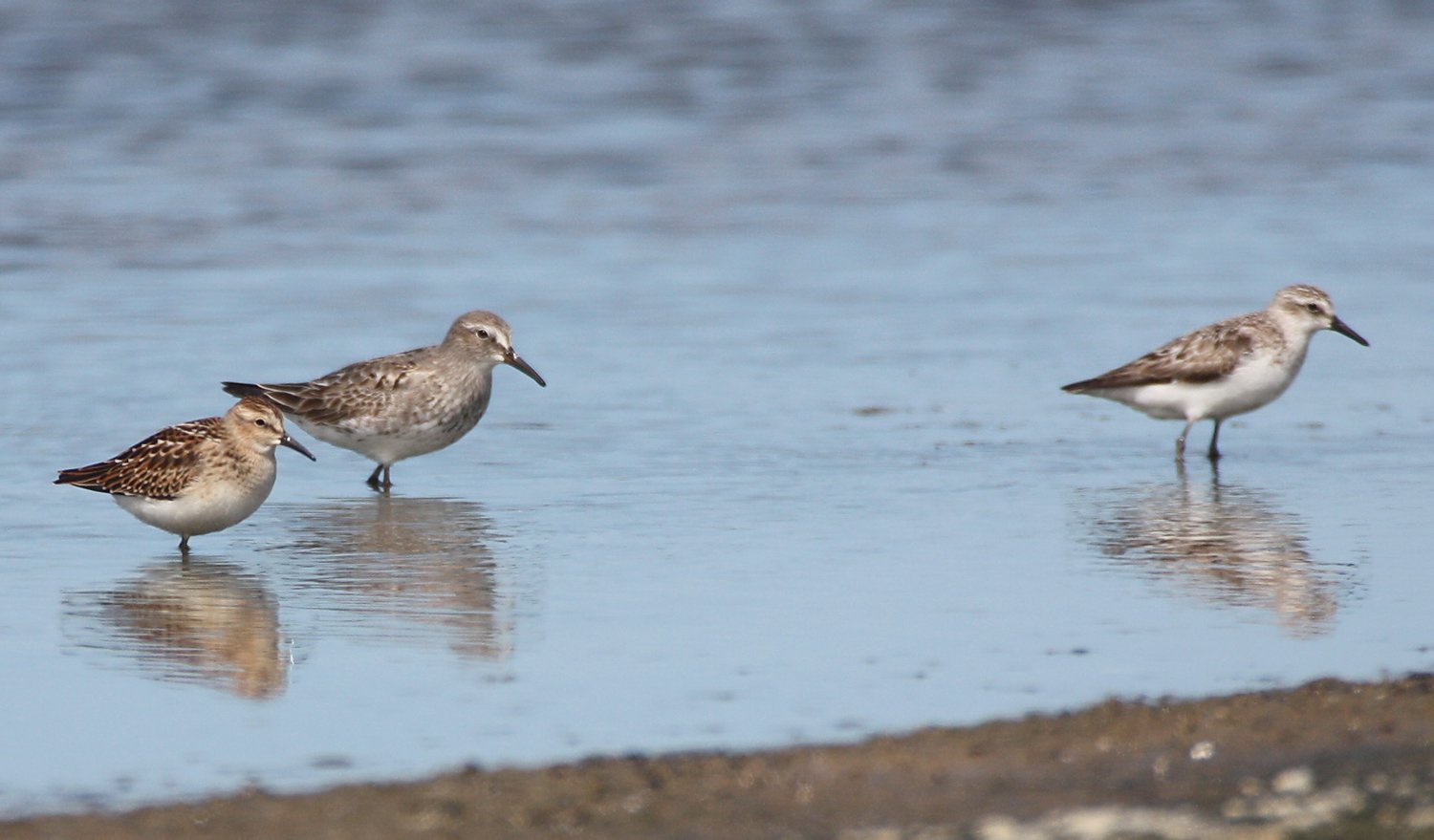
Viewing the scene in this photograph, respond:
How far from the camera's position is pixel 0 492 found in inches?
415

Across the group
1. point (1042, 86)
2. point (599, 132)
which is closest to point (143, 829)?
point (599, 132)

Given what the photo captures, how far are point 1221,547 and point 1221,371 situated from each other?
2953 millimetres

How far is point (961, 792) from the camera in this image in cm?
609

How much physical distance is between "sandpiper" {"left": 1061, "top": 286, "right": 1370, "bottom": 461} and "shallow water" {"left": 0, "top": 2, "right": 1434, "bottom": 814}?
0.87 feet

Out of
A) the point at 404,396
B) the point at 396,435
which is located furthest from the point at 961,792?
the point at 404,396

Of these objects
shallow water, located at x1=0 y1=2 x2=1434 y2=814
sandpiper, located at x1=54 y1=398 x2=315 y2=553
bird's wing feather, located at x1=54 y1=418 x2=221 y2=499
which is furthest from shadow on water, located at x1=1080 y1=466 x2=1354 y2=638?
bird's wing feather, located at x1=54 y1=418 x2=221 y2=499

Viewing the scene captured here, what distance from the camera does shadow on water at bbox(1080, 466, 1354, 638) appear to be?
8492 millimetres

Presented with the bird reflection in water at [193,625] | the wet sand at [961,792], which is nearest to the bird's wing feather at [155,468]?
the bird reflection in water at [193,625]

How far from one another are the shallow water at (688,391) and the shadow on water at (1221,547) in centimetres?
4

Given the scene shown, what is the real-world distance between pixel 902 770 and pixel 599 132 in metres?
18.3

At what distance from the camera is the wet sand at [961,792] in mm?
5812

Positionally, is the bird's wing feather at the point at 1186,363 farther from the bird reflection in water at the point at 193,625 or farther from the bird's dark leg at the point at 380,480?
the bird reflection in water at the point at 193,625

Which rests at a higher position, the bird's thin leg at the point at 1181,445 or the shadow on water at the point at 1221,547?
the shadow on water at the point at 1221,547

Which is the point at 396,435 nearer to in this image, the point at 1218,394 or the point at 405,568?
the point at 405,568
